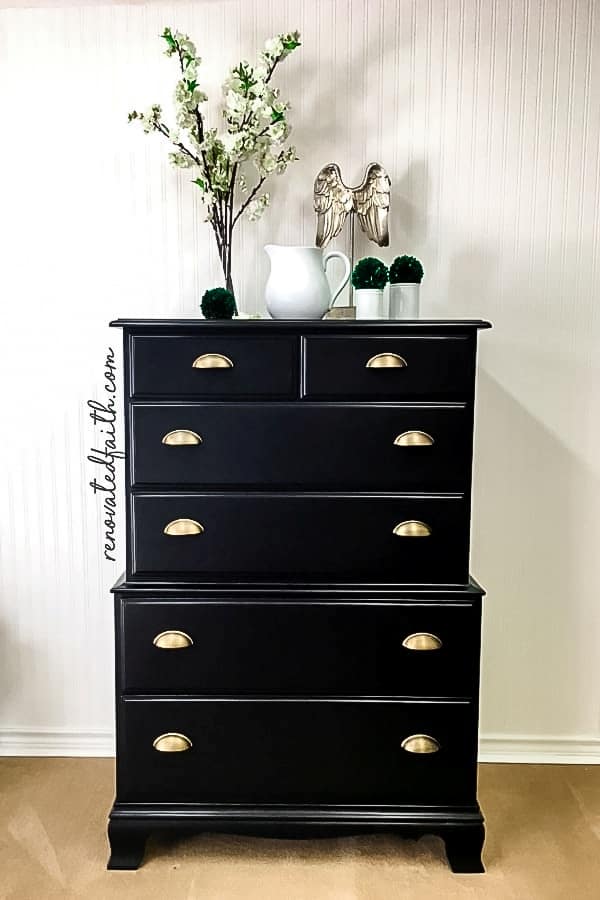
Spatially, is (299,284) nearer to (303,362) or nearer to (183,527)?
(303,362)

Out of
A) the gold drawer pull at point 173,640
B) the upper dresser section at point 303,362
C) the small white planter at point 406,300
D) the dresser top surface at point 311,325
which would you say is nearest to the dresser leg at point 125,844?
the gold drawer pull at point 173,640

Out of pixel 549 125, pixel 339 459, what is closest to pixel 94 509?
pixel 339 459

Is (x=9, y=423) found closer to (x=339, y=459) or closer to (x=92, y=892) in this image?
(x=339, y=459)

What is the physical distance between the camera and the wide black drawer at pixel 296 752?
2064 millimetres

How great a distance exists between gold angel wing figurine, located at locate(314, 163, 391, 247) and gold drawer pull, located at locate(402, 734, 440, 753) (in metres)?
1.29

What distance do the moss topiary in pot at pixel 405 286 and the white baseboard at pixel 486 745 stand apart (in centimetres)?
131

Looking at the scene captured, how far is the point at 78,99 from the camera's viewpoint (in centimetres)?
247

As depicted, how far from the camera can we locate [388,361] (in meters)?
1.99

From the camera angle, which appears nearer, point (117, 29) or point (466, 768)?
point (466, 768)

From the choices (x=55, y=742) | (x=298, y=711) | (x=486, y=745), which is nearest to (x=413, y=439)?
(x=298, y=711)

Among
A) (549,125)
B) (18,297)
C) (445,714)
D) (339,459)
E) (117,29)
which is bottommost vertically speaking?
(445,714)

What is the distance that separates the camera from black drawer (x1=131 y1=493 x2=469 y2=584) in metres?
2.03

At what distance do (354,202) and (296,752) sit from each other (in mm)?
1452

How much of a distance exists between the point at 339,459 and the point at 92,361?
0.92 meters
